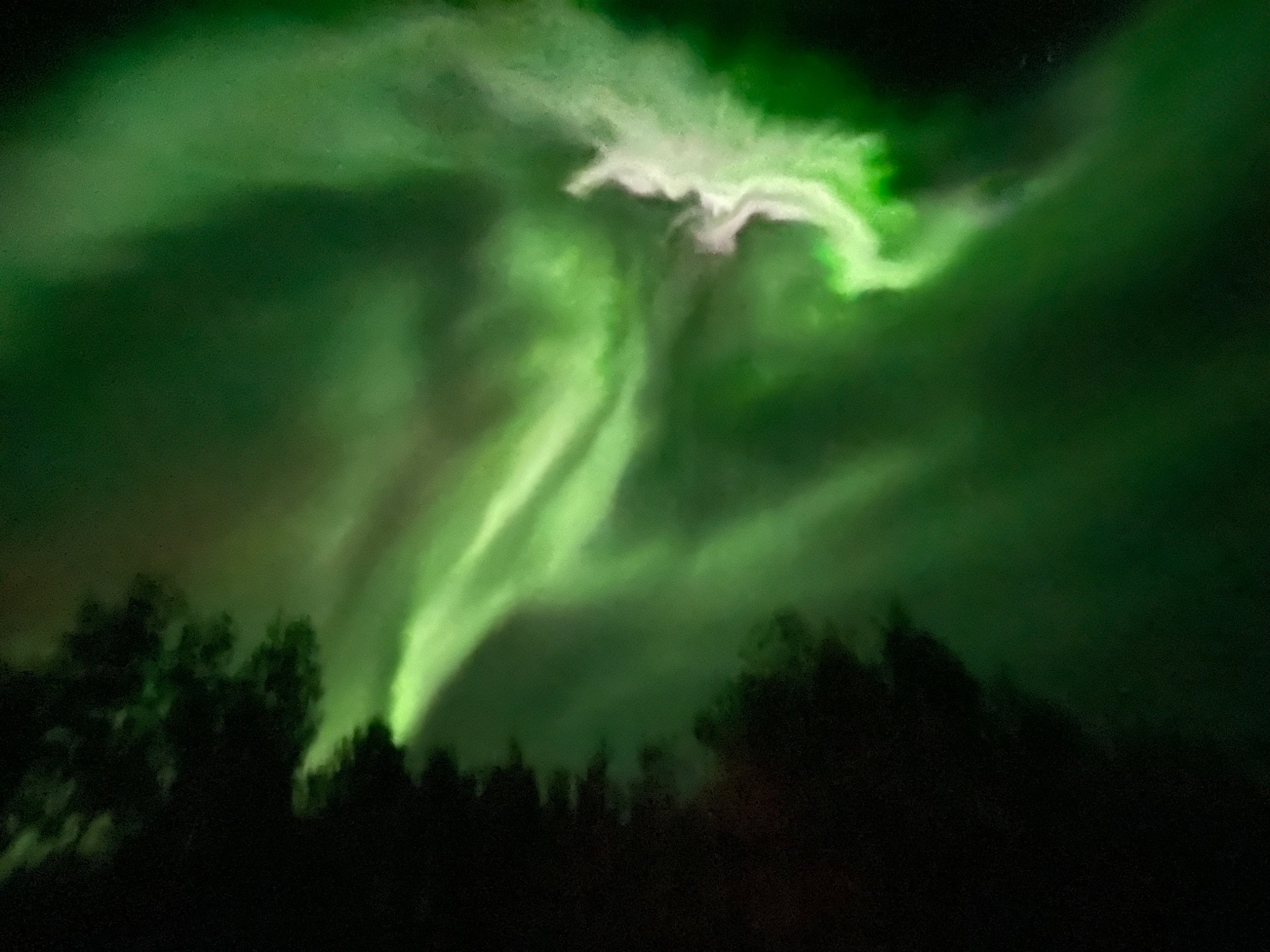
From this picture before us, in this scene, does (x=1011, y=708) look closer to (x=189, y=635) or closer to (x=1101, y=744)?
(x=1101, y=744)

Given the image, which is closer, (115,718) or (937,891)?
(937,891)

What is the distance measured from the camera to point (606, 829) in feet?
17.8

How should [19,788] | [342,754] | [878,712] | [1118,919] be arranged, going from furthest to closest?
1. [878,712]
2. [342,754]
3. [19,788]
4. [1118,919]

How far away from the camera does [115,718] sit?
5.65 m

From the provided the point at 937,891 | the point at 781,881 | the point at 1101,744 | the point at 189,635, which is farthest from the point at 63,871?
the point at 1101,744

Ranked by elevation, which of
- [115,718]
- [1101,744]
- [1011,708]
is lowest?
[1101,744]

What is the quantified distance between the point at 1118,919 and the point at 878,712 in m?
1.80

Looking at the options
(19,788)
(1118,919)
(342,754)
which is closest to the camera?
(1118,919)

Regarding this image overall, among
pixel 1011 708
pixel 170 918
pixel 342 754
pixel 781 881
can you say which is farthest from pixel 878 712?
pixel 170 918

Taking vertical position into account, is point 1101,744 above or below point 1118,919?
above

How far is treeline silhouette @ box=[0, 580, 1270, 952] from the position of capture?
16.2 feet

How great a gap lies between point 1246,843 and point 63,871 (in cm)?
716

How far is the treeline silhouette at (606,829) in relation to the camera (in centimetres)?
495

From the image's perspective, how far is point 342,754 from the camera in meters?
5.68
